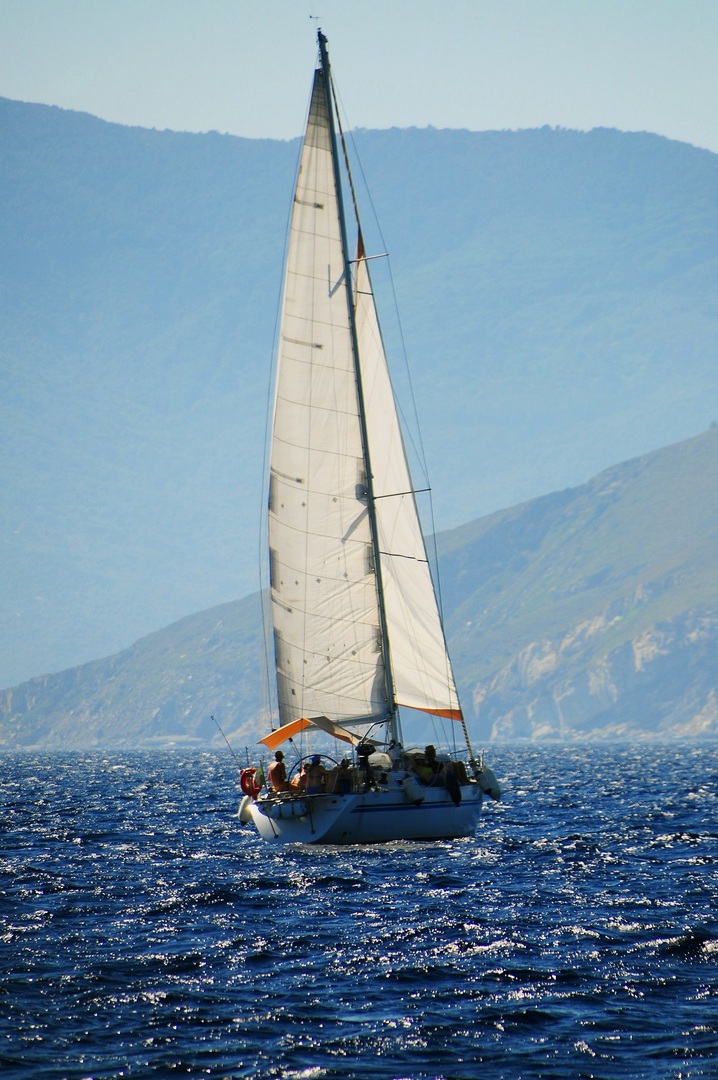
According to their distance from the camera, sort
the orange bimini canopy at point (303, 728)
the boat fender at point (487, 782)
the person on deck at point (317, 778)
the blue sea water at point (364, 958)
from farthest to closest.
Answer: the orange bimini canopy at point (303, 728) → the boat fender at point (487, 782) → the person on deck at point (317, 778) → the blue sea water at point (364, 958)

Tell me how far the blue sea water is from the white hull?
1.59ft

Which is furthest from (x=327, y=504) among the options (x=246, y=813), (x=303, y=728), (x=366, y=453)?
(x=246, y=813)

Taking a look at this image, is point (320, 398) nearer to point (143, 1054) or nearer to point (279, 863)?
point (279, 863)

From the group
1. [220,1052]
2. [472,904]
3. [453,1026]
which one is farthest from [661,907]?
[220,1052]

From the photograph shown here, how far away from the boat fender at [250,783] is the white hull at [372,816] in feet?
7.29

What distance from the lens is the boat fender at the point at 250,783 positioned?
4131cm

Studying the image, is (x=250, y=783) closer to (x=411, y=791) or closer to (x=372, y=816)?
(x=372, y=816)

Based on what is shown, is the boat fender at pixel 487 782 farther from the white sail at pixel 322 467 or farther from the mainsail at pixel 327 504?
the white sail at pixel 322 467

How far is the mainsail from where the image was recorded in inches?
1596

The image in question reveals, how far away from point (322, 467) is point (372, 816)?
9749mm

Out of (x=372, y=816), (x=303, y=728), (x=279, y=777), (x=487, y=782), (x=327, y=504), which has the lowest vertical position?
(x=372, y=816)

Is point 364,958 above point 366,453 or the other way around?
the other way around

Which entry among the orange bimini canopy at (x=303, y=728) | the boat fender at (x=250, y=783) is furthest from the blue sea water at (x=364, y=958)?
the orange bimini canopy at (x=303, y=728)

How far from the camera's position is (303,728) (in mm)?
40781
